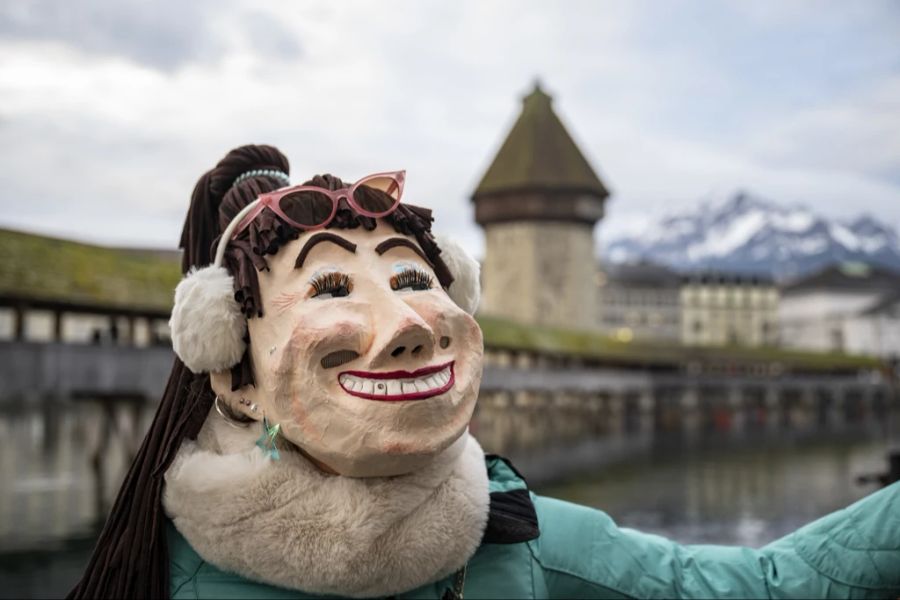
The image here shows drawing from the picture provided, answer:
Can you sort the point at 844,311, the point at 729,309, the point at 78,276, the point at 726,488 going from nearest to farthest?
the point at 78,276 → the point at 726,488 → the point at 844,311 → the point at 729,309

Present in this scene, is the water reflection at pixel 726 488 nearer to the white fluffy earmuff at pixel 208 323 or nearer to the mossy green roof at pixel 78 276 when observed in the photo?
the mossy green roof at pixel 78 276

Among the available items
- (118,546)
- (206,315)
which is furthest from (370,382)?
(118,546)

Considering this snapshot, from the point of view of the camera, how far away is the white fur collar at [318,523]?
1.34m

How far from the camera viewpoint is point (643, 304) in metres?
56.7

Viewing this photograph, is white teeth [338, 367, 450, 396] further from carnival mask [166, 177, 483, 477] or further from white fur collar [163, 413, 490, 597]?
white fur collar [163, 413, 490, 597]

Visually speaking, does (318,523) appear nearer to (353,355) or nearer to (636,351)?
(353,355)

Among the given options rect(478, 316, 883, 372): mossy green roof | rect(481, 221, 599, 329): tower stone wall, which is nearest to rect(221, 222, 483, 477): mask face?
rect(478, 316, 883, 372): mossy green roof

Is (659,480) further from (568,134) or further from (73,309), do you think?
(568,134)

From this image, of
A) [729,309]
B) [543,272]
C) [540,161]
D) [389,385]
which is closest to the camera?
[389,385]

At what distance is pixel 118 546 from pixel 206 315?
0.37 metres

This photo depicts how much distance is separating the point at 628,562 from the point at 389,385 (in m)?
0.54

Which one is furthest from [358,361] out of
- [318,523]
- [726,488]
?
[726,488]

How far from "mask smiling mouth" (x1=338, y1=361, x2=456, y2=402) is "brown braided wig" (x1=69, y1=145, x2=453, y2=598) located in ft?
0.66

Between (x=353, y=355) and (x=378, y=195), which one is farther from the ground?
(x=378, y=195)
